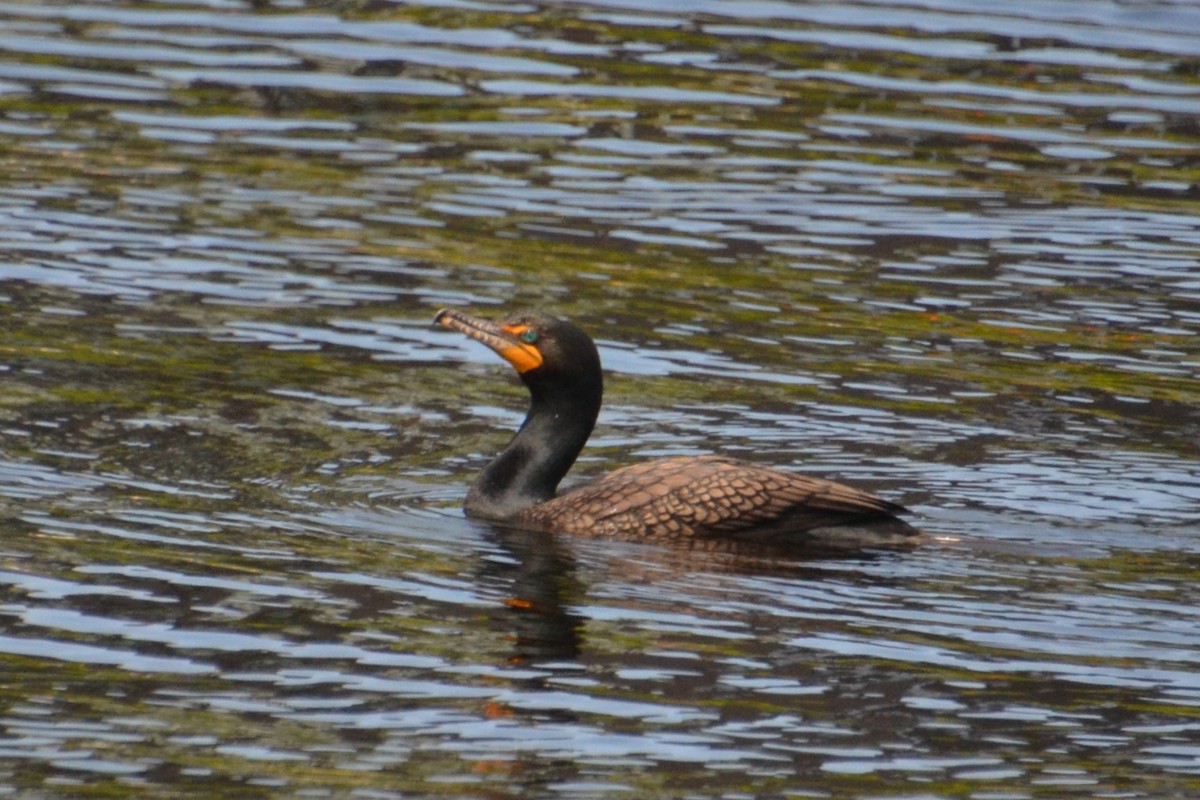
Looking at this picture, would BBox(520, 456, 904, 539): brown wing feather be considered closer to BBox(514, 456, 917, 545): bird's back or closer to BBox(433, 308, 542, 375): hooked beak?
BBox(514, 456, 917, 545): bird's back

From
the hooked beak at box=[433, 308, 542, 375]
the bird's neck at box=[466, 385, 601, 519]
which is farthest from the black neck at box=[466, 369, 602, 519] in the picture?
the hooked beak at box=[433, 308, 542, 375]

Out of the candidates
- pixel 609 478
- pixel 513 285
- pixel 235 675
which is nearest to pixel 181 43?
pixel 513 285

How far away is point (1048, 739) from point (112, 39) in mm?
16245

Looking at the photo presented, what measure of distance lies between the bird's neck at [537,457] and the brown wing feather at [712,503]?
0.40 meters

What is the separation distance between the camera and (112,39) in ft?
73.0

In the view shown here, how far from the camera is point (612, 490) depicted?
11070 mm

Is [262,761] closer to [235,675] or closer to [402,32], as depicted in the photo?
[235,675]

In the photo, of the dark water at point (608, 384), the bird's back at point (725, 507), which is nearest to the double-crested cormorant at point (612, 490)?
the bird's back at point (725, 507)

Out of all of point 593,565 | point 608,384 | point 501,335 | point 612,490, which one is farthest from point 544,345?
point 608,384

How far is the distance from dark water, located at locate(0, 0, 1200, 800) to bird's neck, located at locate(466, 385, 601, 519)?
278 millimetres

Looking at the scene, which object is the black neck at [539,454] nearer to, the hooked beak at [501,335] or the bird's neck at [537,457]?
the bird's neck at [537,457]

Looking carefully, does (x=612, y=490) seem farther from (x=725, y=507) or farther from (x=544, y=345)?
(x=544, y=345)

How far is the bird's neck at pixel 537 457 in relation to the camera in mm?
11430

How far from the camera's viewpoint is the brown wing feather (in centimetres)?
1073
